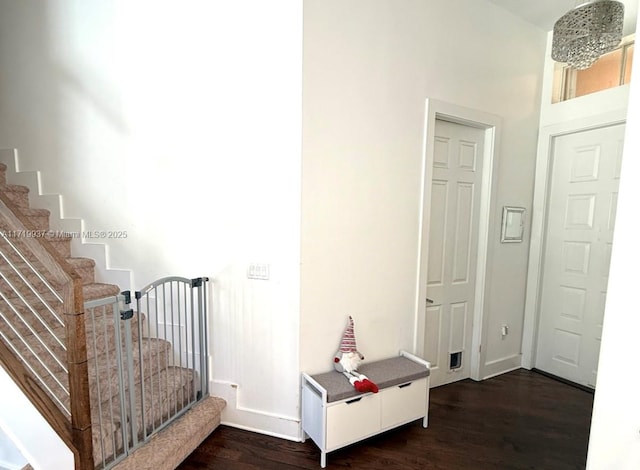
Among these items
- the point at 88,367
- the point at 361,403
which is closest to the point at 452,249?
the point at 361,403

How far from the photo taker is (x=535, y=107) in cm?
288

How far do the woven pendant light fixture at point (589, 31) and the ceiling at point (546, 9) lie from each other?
57 cm

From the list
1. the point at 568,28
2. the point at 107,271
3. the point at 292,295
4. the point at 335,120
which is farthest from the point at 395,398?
the point at 568,28

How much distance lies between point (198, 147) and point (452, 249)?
2300mm

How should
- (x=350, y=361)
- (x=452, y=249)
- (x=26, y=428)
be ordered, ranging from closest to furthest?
(x=26, y=428)
(x=350, y=361)
(x=452, y=249)

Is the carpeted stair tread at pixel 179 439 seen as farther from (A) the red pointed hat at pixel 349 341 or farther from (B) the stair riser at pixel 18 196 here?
(B) the stair riser at pixel 18 196

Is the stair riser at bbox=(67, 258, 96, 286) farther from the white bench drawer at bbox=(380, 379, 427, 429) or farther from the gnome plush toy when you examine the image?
the white bench drawer at bbox=(380, 379, 427, 429)

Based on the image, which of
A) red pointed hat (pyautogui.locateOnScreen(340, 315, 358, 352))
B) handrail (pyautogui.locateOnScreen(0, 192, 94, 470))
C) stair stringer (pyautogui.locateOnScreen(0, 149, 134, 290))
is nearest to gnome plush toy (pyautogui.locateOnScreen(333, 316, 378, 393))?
red pointed hat (pyautogui.locateOnScreen(340, 315, 358, 352))

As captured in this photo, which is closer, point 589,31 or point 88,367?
point 88,367

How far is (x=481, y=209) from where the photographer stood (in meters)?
2.74

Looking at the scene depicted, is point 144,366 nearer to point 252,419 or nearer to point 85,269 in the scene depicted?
point 252,419

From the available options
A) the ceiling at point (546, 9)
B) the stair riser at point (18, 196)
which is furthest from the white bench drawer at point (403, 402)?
the stair riser at point (18, 196)

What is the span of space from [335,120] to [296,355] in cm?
161

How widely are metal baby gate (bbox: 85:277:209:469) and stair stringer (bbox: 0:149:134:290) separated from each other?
297mm
